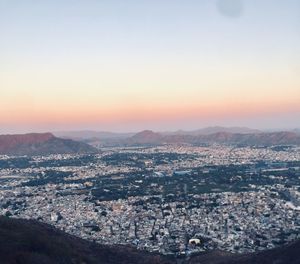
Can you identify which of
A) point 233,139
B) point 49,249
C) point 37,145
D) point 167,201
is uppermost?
point 233,139

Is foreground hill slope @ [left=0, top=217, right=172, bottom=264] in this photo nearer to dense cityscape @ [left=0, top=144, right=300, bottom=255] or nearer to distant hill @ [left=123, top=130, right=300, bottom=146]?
dense cityscape @ [left=0, top=144, right=300, bottom=255]

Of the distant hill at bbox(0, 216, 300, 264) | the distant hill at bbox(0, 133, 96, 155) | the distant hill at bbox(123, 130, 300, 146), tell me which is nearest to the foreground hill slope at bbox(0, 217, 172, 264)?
the distant hill at bbox(0, 216, 300, 264)

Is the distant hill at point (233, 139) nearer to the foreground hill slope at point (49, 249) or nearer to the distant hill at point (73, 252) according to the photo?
the distant hill at point (73, 252)

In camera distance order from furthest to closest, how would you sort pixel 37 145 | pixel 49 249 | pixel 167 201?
pixel 37 145 < pixel 167 201 < pixel 49 249

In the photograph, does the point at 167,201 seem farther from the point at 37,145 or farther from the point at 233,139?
the point at 233,139

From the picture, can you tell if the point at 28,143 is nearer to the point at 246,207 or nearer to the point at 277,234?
the point at 246,207

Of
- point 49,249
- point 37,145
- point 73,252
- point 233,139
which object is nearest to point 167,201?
point 73,252
